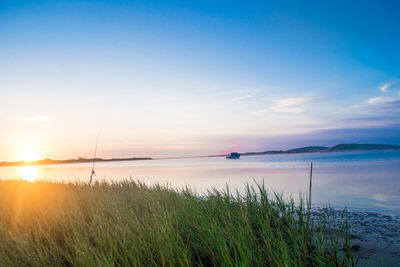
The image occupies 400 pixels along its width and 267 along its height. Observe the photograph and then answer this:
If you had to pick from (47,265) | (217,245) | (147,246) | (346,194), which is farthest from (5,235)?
(346,194)

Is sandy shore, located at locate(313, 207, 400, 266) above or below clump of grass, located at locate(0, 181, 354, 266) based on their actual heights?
below

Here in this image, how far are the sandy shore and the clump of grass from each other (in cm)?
46

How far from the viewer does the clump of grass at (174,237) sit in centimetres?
292

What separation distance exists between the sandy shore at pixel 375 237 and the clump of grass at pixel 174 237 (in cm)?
46

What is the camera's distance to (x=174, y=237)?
3.39 m

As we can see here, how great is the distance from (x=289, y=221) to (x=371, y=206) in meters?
8.47

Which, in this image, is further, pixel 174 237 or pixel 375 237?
pixel 375 237

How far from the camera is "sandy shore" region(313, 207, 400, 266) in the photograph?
4406mm

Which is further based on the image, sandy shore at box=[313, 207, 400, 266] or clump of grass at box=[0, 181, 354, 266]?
sandy shore at box=[313, 207, 400, 266]

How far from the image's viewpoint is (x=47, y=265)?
10.9ft

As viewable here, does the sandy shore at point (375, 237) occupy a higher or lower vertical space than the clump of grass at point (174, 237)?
lower

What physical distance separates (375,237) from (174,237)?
17.9ft

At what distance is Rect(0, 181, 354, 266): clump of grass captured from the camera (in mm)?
2922

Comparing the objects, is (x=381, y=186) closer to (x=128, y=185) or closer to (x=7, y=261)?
(x=128, y=185)
